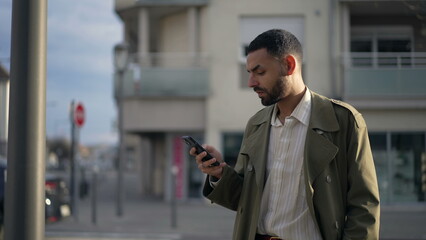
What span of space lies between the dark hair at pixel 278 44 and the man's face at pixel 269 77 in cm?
3

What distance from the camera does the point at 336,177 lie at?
2371 millimetres

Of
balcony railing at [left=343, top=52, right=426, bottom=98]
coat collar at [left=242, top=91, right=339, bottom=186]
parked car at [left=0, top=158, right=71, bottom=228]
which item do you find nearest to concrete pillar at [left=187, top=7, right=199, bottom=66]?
balcony railing at [left=343, top=52, right=426, bottom=98]

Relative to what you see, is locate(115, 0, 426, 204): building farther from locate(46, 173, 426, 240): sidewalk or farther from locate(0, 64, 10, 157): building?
locate(0, 64, 10, 157): building

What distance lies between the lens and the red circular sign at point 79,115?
1335cm

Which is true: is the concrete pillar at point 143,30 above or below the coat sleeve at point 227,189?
above

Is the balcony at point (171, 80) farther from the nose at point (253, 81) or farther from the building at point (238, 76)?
the nose at point (253, 81)

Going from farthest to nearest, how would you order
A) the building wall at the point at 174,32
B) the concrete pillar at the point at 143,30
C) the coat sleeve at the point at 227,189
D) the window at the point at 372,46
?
the building wall at the point at 174,32, the concrete pillar at the point at 143,30, the window at the point at 372,46, the coat sleeve at the point at 227,189

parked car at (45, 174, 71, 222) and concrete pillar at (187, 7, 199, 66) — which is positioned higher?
concrete pillar at (187, 7, 199, 66)

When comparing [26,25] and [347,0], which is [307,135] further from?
[347,0]

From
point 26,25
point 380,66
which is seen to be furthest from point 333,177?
point 380,66

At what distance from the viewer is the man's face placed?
8.01 ft

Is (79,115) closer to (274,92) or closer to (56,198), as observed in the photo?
(56,198)

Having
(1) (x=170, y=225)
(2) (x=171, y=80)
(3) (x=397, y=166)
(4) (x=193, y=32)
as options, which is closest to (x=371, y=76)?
(3) (x=397, y=166)

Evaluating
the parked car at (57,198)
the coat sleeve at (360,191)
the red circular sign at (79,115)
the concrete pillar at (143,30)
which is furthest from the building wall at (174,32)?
the coat sleeve at (360,191)
